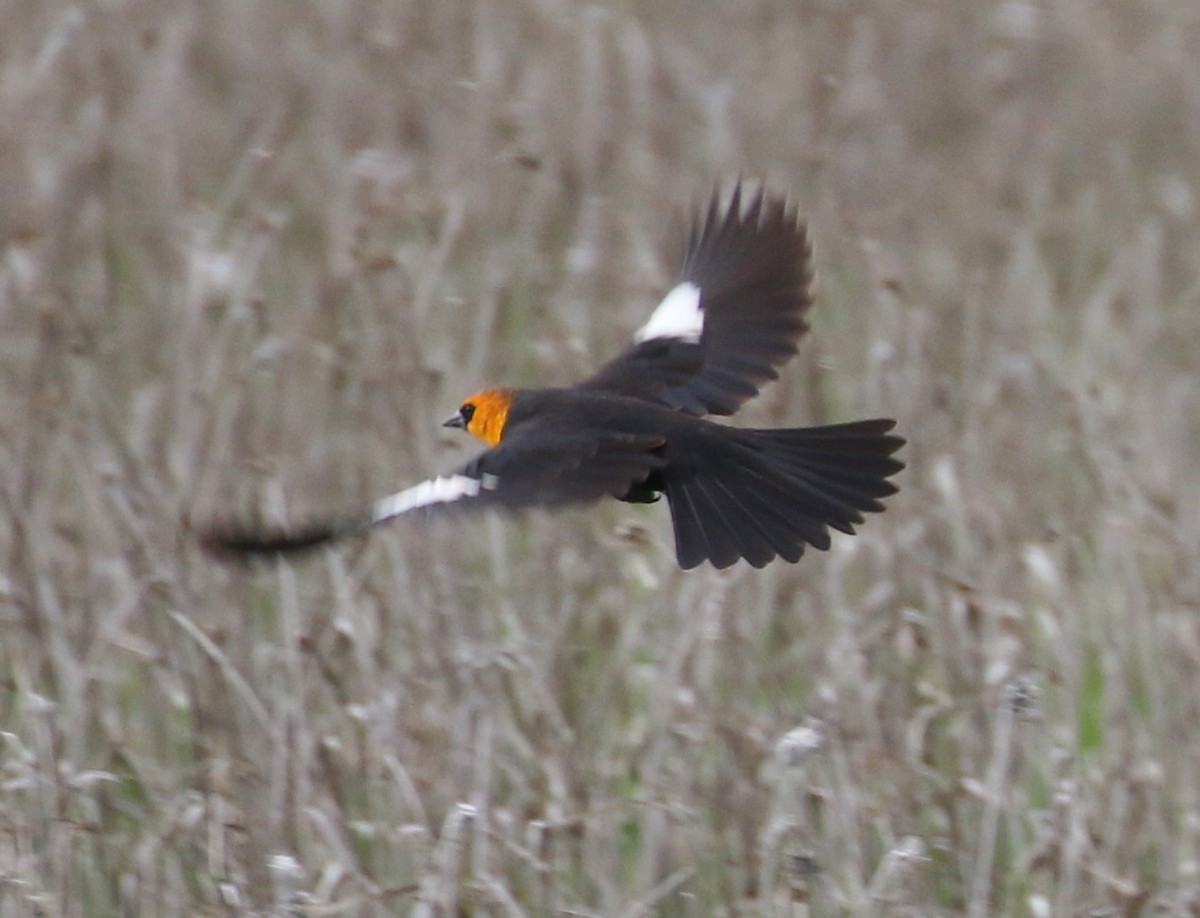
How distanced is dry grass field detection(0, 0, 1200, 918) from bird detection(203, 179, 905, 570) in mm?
169

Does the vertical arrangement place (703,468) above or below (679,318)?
below

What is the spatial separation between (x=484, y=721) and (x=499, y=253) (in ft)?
4.64

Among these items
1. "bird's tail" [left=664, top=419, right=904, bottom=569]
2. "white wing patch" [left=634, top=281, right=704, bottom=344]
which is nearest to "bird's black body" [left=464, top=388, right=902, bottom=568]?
"bird's tail" [left=664, top=419, right=904, bottom=569]

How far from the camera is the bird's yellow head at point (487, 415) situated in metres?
2.68

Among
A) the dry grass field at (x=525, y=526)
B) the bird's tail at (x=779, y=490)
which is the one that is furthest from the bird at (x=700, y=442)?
the dry grass field at (x=525, y=526)

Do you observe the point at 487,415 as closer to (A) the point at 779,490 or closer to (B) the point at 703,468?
(B) the point at 703,468

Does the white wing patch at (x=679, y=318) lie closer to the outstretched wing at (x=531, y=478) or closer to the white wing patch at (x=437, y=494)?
the outstretched wing at (x=531, y=478)

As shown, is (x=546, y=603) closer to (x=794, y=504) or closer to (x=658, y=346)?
(x=658, y=346)

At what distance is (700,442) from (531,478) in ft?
1.13

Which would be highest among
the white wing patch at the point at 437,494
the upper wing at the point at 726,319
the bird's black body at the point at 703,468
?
the upper wing at the point at 726,319

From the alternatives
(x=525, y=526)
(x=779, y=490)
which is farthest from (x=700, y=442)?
(x=525, y=526)

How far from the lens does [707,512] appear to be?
249cm

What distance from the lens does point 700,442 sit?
103 inches

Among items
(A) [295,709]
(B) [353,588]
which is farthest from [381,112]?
(A) [295,709]
